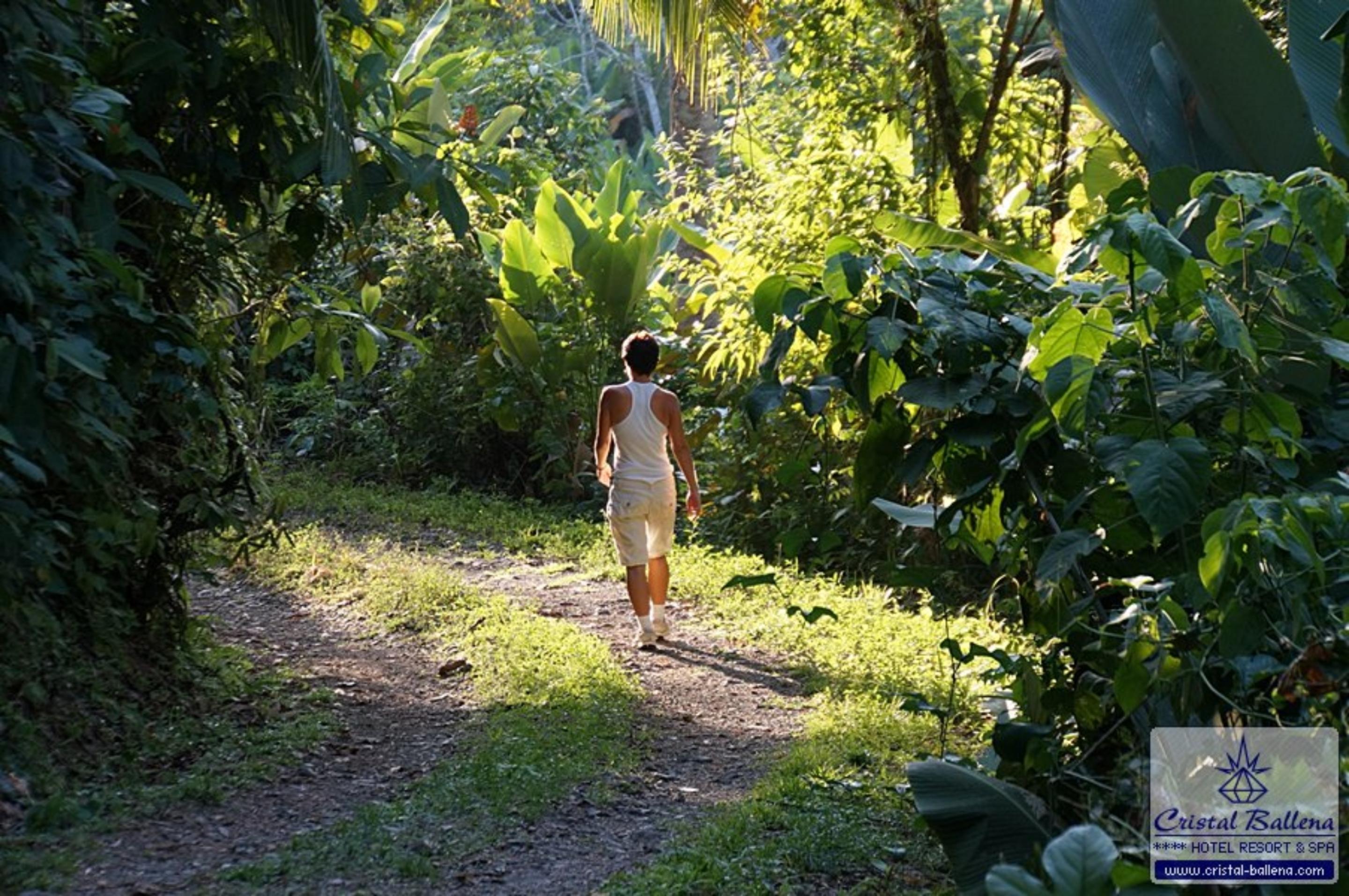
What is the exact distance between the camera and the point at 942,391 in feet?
12.9

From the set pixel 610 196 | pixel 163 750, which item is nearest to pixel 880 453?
pixel 163 750

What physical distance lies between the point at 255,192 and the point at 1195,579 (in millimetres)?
4143

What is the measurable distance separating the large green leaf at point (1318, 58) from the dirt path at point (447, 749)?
10.2 ft

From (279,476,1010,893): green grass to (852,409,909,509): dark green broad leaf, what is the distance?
0.71 m

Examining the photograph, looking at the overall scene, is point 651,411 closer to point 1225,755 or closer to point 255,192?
point 255,192

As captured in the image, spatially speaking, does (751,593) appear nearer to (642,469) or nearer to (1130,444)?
(642,469)

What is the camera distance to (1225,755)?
291cm

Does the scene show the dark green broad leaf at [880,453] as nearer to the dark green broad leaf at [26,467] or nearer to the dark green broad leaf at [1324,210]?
the dark green broad leaf at [1324,210]

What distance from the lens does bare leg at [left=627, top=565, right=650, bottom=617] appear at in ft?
26.0

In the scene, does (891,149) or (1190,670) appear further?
(891,149)

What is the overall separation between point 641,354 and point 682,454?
59cm

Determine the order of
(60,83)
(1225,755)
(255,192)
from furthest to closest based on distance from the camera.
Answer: (255,192) < (60,83) < (1225,755)

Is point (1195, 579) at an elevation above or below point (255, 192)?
below

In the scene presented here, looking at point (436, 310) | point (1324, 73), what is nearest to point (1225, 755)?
point (1324, 73)
